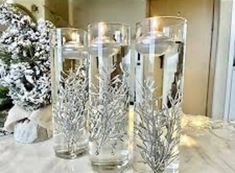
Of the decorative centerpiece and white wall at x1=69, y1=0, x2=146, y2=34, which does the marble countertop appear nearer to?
the decorative centerpiece

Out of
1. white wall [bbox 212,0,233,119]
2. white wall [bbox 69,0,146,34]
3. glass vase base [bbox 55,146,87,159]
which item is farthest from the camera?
white wall [bbox 69,0,146,34]

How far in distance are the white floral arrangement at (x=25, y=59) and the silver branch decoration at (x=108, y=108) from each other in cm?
18

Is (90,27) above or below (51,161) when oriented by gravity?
above

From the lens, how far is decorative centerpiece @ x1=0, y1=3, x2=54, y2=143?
0.63 metres

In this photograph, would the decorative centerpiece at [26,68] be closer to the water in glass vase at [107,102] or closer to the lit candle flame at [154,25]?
the water in glass vase at [107,102]

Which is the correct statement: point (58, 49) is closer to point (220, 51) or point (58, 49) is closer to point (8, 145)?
point (8, 145)

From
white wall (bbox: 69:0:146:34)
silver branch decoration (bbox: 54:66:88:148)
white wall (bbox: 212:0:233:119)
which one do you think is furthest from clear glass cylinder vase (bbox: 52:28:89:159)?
white wall (bbox: 69:0:146:34)

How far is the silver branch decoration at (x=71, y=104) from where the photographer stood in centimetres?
61

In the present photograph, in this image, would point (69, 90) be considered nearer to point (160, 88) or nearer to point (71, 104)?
point (71, 104)

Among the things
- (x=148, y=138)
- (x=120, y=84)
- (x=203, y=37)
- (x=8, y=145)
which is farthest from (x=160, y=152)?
(x=203, y=37)

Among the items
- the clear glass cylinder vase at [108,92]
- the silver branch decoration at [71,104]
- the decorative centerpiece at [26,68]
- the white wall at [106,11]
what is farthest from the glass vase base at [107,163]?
the white wall at [106,11]

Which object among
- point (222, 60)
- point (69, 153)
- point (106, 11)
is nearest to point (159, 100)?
point (69, 153)

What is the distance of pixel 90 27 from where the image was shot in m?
0.53

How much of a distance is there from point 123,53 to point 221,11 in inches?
86.8
